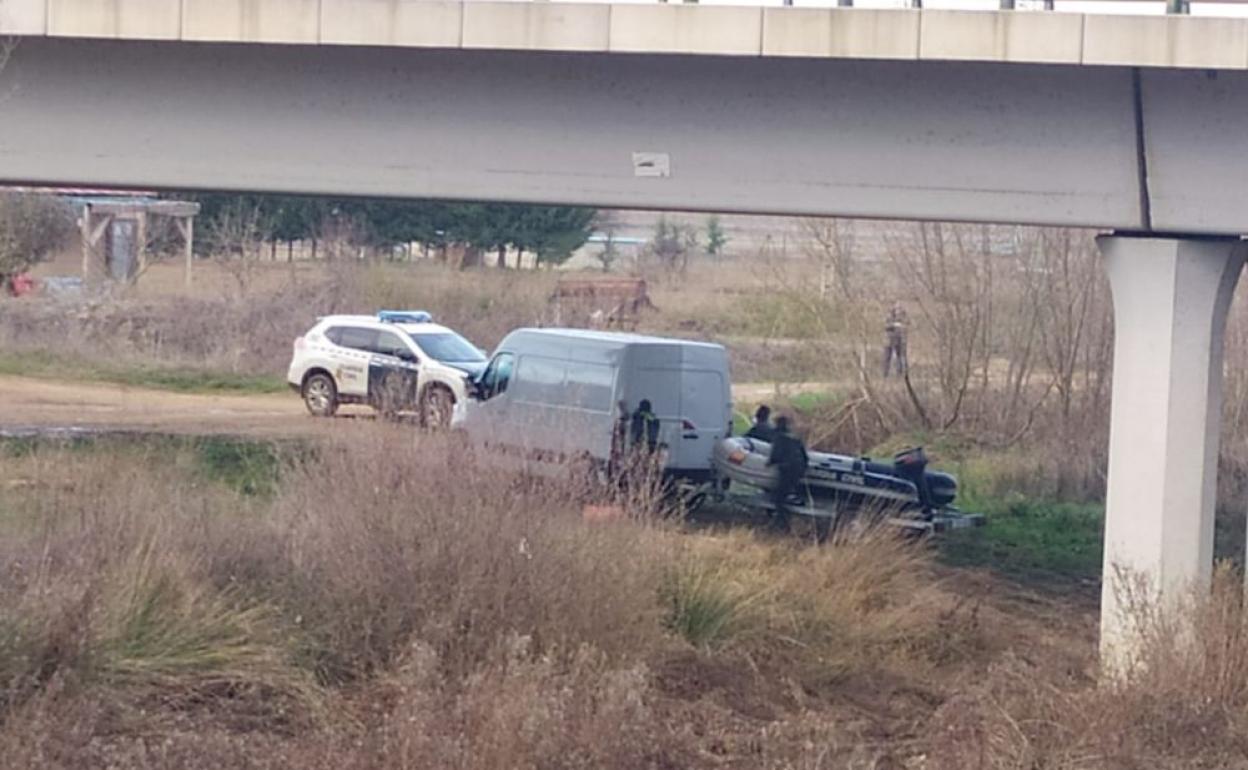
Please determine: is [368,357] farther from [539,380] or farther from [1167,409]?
[1167,409]

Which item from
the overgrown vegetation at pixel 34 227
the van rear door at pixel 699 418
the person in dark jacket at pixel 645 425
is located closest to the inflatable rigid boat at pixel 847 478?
the van rear door at pixel 699 418

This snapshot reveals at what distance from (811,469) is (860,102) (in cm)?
730

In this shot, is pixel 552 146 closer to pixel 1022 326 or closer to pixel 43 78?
pixel 43 78

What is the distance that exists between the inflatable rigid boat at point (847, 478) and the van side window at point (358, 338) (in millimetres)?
8880

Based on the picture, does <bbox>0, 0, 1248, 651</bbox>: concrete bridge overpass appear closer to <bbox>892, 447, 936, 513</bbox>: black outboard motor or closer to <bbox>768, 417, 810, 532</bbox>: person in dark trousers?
<bbox>768, 417, 810, 532</bbox>: person in dark trousers

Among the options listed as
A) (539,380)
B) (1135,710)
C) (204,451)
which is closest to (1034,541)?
(539,380)

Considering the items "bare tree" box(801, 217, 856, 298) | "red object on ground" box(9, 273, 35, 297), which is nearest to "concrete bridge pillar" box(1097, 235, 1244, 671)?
"bare tree" box(801, 217, 856, 298)

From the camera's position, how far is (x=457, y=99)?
43.5 feet

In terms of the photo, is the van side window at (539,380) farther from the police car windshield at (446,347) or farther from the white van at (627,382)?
the police car windshield at (446,347)

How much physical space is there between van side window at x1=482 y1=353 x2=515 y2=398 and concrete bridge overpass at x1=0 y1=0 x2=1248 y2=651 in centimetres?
754

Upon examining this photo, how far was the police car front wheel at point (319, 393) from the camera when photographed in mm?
28031

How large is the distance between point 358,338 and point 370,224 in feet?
57.6

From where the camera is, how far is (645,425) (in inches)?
750

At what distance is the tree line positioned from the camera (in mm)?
44469
